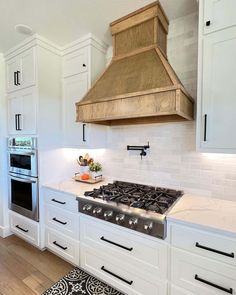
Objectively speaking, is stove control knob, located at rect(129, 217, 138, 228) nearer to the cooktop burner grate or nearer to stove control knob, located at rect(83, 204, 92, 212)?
the cooktop burner grate

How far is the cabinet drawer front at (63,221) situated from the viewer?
1927 millimetres

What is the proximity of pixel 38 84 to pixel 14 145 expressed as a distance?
3.15ft

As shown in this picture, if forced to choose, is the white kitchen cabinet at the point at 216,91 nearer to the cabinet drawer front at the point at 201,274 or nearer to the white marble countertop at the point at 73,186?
the cabinet drawer front at the point at 201,274

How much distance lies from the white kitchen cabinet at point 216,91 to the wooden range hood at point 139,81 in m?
0.17

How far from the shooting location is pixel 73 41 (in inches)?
89.4

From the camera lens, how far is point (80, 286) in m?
1.75

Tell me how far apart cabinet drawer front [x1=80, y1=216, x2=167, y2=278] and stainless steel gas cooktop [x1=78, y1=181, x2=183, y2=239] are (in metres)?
0.08

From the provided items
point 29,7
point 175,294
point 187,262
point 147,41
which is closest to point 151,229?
point 187,262

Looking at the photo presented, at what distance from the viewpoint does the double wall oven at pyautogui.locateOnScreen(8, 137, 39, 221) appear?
2283 mm

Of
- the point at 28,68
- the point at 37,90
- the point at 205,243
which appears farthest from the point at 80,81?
the point at 205,243

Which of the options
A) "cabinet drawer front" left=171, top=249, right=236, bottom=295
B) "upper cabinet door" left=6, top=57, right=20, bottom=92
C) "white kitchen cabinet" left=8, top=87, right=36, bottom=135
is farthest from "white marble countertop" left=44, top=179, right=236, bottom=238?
"upper cabinet door" left=6, top=57, right=20, bottom=92

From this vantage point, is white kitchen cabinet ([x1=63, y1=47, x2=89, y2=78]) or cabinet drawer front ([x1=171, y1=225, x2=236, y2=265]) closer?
cabinet drawer front ([x1=171, y1=225, x2=236, y2=265])

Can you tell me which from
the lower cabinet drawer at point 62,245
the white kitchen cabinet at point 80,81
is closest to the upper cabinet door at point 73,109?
the white kitchen cabinet at point 80,81

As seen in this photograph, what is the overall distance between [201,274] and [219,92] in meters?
1.35
